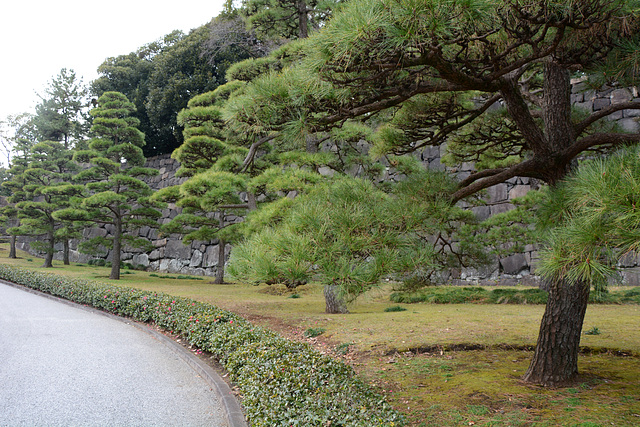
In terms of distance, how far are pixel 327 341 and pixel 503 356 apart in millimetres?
2112

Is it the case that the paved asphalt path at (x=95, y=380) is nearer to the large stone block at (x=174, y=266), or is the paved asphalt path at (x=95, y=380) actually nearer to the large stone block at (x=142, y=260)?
the large stone block at (x=174, y=266)

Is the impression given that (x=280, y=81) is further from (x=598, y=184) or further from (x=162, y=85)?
(x=162, y=85)

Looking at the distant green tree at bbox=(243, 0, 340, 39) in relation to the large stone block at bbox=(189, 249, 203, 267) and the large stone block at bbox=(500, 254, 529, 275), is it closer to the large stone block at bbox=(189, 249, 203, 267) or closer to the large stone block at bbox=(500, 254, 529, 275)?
the large stone block at bbox=(500, 254, 529, 275)

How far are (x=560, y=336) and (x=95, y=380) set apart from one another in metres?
4.33

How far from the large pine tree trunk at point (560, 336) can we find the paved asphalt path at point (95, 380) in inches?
105

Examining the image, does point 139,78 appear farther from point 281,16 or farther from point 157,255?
point 281,16

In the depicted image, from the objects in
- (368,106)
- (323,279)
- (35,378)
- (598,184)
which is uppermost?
(368,106)

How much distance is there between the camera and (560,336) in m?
3.62

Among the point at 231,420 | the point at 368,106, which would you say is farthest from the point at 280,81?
the point at 231,420

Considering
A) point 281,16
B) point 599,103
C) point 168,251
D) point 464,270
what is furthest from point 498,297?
point 168,251

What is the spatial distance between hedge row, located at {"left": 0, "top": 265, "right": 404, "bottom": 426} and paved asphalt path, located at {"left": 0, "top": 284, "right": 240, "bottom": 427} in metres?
0.34

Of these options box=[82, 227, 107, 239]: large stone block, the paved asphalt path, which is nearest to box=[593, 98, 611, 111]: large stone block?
the paved asphalt path

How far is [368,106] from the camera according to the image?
10.4ft

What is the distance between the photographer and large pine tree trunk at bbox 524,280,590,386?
355 cm
